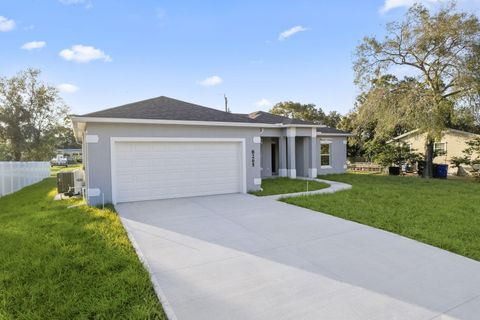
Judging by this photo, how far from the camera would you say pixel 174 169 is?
955 centimetres

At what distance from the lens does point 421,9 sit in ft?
52.5

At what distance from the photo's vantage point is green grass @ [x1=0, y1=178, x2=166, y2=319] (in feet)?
9.80

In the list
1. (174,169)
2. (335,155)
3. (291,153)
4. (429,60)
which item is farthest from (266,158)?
(429,60)

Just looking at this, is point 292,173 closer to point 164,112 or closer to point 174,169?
point 174,169

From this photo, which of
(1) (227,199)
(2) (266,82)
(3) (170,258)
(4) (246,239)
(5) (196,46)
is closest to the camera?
(3) (170,258)

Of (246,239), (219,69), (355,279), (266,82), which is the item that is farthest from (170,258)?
(266,82)

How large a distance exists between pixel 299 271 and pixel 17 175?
53.2ft

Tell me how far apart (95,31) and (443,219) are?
46.7 ft

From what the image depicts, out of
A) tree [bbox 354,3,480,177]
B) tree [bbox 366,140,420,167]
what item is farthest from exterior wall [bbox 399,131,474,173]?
tree [bbox 354,3,480,177]

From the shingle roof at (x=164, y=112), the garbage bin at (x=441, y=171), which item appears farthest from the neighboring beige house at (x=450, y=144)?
the shingle roof at (x=164, y=112)

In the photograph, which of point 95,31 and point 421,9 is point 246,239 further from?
point 421,9

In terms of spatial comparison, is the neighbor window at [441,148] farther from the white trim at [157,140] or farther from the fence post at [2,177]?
the fence post at [2,177]

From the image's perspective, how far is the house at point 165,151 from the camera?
8.40 m

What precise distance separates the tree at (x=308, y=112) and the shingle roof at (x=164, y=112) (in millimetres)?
30655
